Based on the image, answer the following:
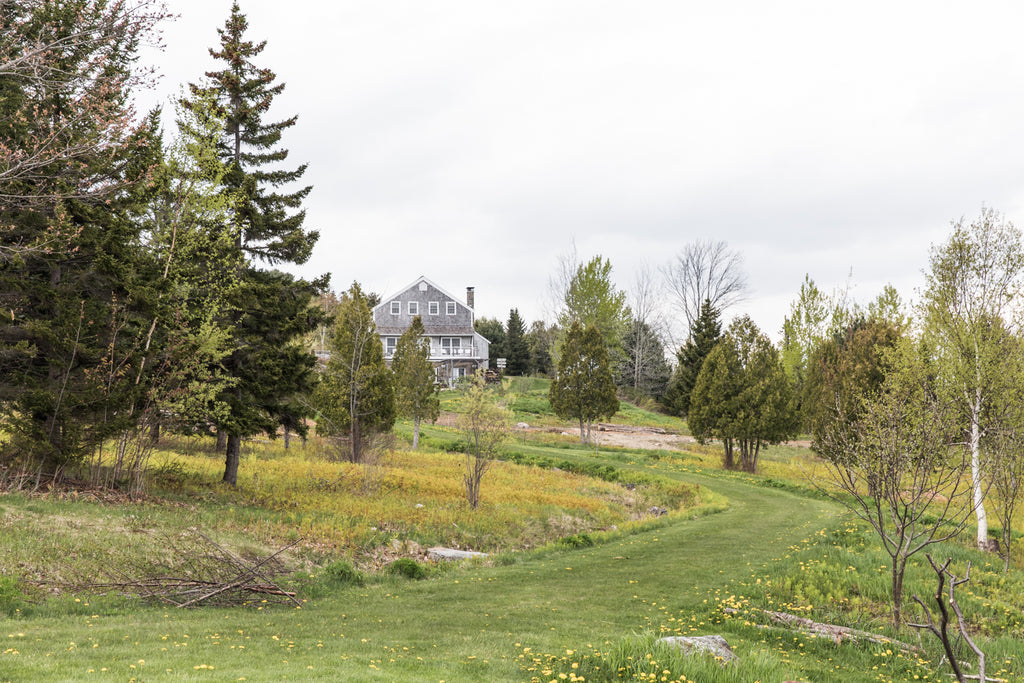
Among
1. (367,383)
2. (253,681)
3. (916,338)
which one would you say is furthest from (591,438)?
(253,681)

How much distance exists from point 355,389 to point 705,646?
18807 mm

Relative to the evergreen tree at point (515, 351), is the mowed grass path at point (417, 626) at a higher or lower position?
lower

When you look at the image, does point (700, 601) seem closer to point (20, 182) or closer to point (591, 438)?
point (20, 182)

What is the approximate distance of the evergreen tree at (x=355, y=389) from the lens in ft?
83.1

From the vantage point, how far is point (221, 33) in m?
20.7

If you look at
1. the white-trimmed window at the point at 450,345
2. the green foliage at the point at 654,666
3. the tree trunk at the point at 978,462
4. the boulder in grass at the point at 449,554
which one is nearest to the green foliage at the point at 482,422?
the boulder in grass at the point at 449,554

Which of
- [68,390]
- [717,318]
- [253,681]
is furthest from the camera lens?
[717,318]

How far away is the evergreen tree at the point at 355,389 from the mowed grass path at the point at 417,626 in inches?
480

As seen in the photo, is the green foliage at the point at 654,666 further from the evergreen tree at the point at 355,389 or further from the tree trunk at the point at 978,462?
the evergreen tree at the point at 355,389

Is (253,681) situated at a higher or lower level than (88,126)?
lower

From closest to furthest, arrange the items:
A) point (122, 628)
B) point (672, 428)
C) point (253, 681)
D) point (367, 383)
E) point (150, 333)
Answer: point (253, 681)
point (122, 628)
point (150, 333)
point (367, 383)
point (672, 428)

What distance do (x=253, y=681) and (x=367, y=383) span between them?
772 inches

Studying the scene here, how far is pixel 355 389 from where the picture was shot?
2445 centimetres

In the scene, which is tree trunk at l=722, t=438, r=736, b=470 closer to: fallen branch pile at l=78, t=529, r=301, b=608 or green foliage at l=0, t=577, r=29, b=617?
fallen branch pile at l=78, t=529, r=301, b=608
